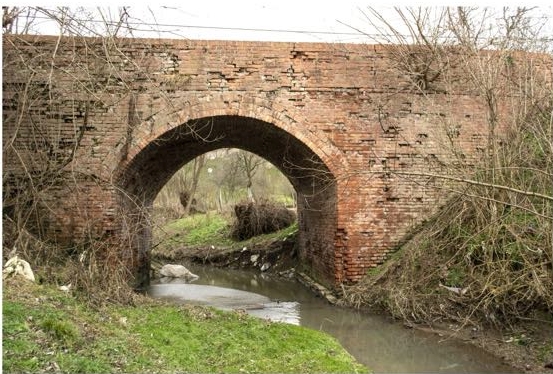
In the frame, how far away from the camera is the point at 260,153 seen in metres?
13.7

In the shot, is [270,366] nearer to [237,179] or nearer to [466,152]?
[466,152]

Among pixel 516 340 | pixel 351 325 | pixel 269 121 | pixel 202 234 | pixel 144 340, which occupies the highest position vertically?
pixel 269 121

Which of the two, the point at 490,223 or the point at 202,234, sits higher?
the point at 490,223

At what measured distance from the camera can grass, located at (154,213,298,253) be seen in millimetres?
18000

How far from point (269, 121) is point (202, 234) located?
1279cm

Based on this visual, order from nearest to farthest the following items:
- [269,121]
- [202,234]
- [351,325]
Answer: [351,325] < [269,121] < [202,234]

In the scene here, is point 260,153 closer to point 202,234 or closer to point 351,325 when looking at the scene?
point 351,325

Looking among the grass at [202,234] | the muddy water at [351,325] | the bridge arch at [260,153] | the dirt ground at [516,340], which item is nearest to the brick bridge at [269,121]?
the bridge arch at [260,153]

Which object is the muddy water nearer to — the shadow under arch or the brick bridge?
the shadow under arch

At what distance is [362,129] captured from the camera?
9945 mm

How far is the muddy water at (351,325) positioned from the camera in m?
6.16

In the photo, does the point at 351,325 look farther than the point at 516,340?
Yes

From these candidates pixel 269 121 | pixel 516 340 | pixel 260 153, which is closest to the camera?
pixel 516 340

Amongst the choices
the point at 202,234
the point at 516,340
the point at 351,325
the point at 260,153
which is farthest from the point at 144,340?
the point at 202,234
